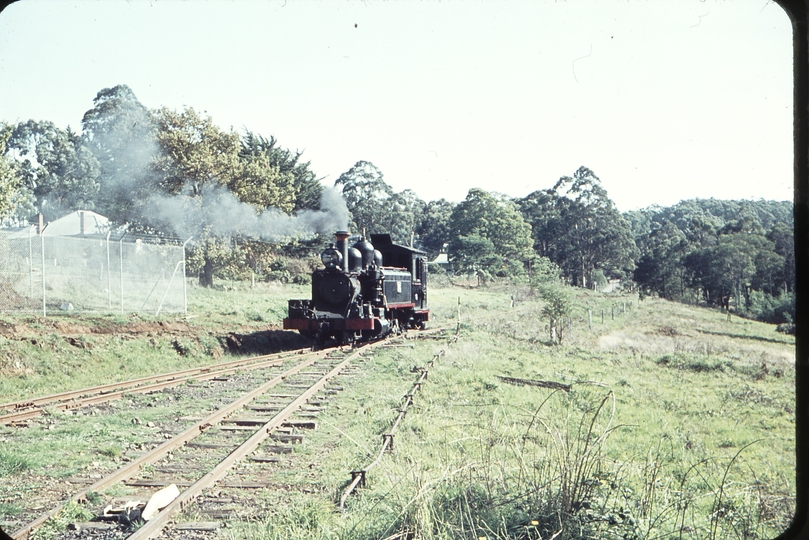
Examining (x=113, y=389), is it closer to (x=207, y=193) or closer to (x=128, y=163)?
(x=207, y=193)

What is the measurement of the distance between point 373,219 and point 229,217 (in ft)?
30.9

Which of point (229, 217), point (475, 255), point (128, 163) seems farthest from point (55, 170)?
point (475, 255)

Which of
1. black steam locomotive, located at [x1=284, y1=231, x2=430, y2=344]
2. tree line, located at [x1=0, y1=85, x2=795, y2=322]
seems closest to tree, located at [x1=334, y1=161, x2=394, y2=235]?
tree line, located at [x1=0, y1=85, x2=795, y2=322]

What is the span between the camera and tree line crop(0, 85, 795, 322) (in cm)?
2197

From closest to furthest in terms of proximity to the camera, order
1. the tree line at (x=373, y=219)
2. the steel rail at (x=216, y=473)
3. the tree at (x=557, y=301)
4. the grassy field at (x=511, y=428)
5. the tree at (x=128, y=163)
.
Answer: the grassy field at (x=511, y=428) → the steel rail at (x=216, y=473) → the tree at (x=557, y=301) → the tree line at (x=373, y=219) → the tree at (x=128, y=163)

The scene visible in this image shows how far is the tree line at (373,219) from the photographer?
22.0 m

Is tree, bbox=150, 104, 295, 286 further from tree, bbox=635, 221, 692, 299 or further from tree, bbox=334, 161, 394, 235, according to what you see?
tree, bbox=635, 221, 692, 299

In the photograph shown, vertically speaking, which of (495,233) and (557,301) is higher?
(495,233)

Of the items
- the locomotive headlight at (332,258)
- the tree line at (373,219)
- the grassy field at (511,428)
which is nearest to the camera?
the grassy field at (511,428)

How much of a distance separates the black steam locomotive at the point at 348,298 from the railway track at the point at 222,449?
5075 millimetres

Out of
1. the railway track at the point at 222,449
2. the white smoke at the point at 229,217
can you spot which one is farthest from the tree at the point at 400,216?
the railway track at the point at 222,449

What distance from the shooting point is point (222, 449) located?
6543mm

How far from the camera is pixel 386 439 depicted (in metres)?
6.52

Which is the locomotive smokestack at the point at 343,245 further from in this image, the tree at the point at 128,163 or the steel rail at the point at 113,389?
the tree at the point at 128,163
